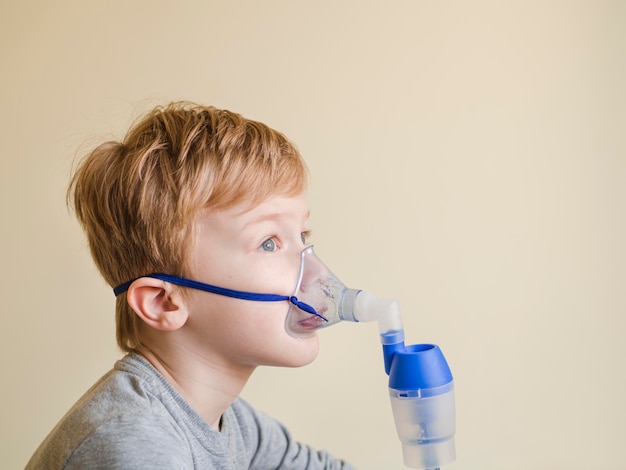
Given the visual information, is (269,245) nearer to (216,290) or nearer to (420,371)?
(216,290)

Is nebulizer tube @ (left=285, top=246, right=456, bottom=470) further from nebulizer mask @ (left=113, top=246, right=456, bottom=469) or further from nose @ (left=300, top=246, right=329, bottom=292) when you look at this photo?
nose @ (left=300, top=246, right=329, bottom=292)

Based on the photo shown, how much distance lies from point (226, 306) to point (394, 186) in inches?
26.4

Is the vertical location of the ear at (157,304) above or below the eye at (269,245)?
below

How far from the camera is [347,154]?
1.83 m

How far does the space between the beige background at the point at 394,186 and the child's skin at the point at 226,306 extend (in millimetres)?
544

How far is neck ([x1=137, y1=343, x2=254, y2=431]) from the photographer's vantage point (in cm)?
131

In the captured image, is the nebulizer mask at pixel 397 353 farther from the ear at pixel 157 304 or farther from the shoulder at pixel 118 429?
the shoulder at pixel 118 429

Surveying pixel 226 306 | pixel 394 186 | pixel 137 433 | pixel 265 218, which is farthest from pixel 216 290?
pixel 394 186

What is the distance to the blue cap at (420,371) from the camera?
117 cm

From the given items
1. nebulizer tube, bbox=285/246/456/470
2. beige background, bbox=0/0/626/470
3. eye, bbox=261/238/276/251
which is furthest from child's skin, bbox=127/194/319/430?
beige background, bbox=0/0/626/470

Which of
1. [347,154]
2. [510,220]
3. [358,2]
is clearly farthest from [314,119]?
[510,220]

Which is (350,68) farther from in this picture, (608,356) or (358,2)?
(608,356)

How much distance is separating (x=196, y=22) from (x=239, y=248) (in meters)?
0.78

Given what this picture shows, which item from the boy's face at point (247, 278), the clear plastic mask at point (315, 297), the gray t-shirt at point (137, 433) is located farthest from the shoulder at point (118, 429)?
the clear plastic mask at point (315, 297)
